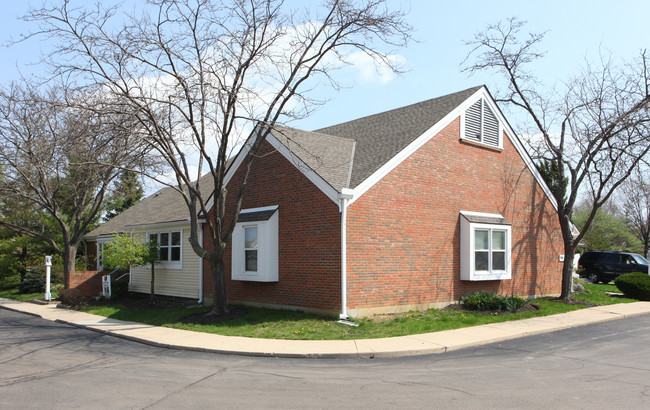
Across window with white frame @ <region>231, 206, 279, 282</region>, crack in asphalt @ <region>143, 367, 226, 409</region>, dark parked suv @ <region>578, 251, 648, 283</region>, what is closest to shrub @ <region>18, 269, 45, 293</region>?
window with white frame @ <region>231, 206, 279, 282</region>

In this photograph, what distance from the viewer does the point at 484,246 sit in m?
16.8

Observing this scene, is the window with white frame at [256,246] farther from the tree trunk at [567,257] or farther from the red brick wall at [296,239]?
the tree trunk at [567,257]

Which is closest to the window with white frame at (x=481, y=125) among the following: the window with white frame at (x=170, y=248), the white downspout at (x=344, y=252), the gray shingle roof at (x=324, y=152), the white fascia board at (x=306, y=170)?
the gray shingle roof at (x=324, y=152)

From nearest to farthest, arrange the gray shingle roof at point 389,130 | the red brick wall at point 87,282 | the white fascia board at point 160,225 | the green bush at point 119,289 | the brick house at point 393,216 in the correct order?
the brick house at point 393,216, the gray shingle roof at point 389,130, the white fascia board at point 160,225, the green bush at point 119,289, the red brick wall at point 87,282

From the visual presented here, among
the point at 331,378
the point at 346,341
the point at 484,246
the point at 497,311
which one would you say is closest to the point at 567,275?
the point at 484,246

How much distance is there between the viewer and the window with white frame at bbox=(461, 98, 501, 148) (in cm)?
1736

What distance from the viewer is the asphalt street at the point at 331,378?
6812 mm

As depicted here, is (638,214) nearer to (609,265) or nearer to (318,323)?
(609,265)

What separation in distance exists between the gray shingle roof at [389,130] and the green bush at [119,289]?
11.4 meters

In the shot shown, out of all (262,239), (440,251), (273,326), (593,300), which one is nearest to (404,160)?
(440,251)

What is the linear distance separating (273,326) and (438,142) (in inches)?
311

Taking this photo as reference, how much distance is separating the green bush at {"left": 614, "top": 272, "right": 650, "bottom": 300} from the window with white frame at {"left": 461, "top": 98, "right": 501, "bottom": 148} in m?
8.63

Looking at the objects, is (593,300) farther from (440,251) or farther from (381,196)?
(381,196)

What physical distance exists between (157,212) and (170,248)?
4287 millimetres
